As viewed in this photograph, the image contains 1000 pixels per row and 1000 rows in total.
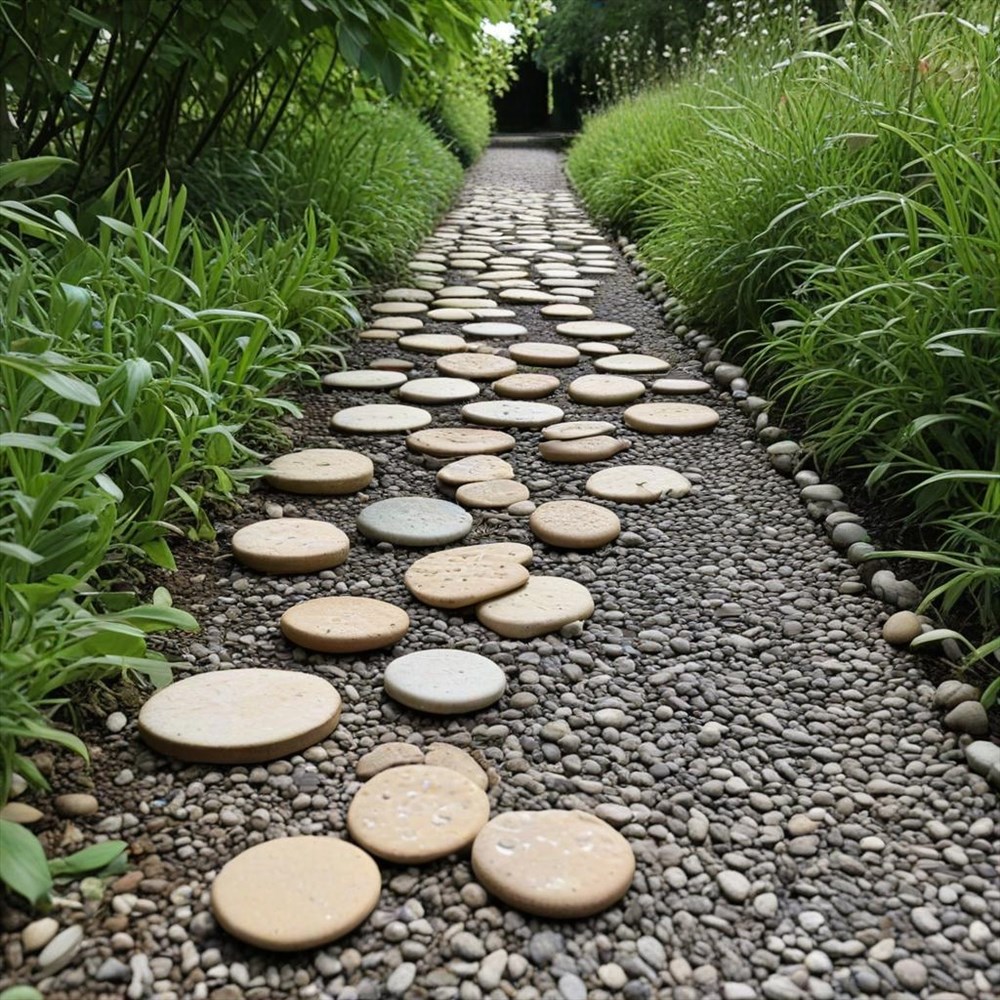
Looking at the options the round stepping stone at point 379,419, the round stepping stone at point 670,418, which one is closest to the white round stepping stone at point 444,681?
the round stepping stone at point 379,419

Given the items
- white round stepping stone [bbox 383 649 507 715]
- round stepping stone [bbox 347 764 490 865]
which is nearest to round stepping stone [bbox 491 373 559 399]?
white round stepping stone [bbox 383 649 507 715]

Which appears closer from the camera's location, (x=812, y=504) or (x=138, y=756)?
(x=138, y=756)

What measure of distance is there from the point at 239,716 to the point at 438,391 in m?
1.52

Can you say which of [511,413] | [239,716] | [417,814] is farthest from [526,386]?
[417,814]

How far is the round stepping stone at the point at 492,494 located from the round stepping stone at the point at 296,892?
102 cm

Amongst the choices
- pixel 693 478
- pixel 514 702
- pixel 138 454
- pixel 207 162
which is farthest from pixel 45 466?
pixel 207 162

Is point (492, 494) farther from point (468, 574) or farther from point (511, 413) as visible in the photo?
point (511, 413)

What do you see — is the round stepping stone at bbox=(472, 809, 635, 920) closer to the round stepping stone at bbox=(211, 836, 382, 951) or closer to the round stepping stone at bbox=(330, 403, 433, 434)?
the round stepping stone at bbox=(211, 836, 382, 951)

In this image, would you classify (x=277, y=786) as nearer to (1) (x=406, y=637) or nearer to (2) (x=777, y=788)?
(1) (x=406, y=637)

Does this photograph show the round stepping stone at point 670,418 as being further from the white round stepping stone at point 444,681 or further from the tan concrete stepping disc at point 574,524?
the white round stepping stone at point 444,681

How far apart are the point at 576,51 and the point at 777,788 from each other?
14.6m

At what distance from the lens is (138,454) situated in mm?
1650

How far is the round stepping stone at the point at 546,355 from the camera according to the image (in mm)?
2984

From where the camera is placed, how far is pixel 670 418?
2506 millimetres
